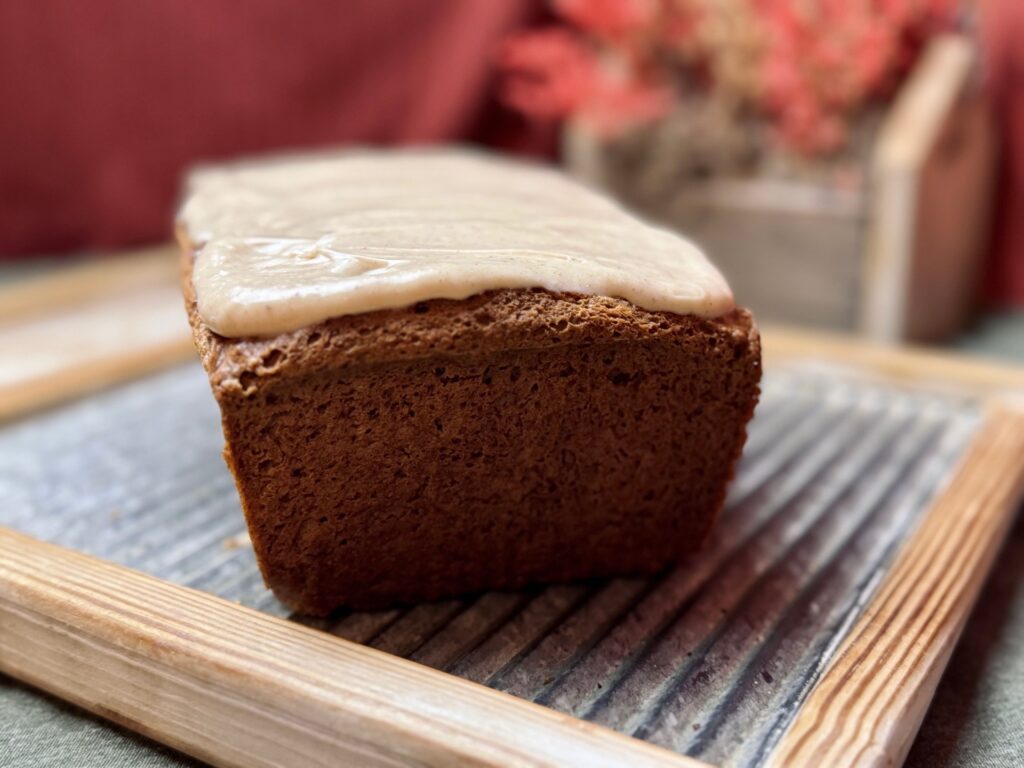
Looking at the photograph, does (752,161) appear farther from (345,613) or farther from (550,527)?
(345,613)

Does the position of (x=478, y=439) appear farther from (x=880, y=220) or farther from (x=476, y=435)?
(x=880, y=220)

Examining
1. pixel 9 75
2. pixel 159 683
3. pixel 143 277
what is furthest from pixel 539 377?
pixel 9 75

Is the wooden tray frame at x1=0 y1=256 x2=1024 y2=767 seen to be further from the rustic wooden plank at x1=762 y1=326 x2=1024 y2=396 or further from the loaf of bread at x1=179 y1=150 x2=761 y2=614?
the rustic wooden plank at x1=762 y1=326 x2=1024 y2=396

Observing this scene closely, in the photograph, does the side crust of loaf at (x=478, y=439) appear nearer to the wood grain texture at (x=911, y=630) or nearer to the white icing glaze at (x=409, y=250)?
the white icing glaze at (x=409, y=250)

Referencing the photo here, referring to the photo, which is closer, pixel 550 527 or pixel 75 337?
pixel 550 527

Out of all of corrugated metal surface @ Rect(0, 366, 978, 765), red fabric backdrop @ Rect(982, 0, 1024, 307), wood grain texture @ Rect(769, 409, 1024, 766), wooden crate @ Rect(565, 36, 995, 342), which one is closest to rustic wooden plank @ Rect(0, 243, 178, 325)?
corrugated metal surface @ Rect(0, 366, 978, 765)

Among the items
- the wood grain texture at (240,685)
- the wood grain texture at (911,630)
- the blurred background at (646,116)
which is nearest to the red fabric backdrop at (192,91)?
the blurred background at (646,116)
